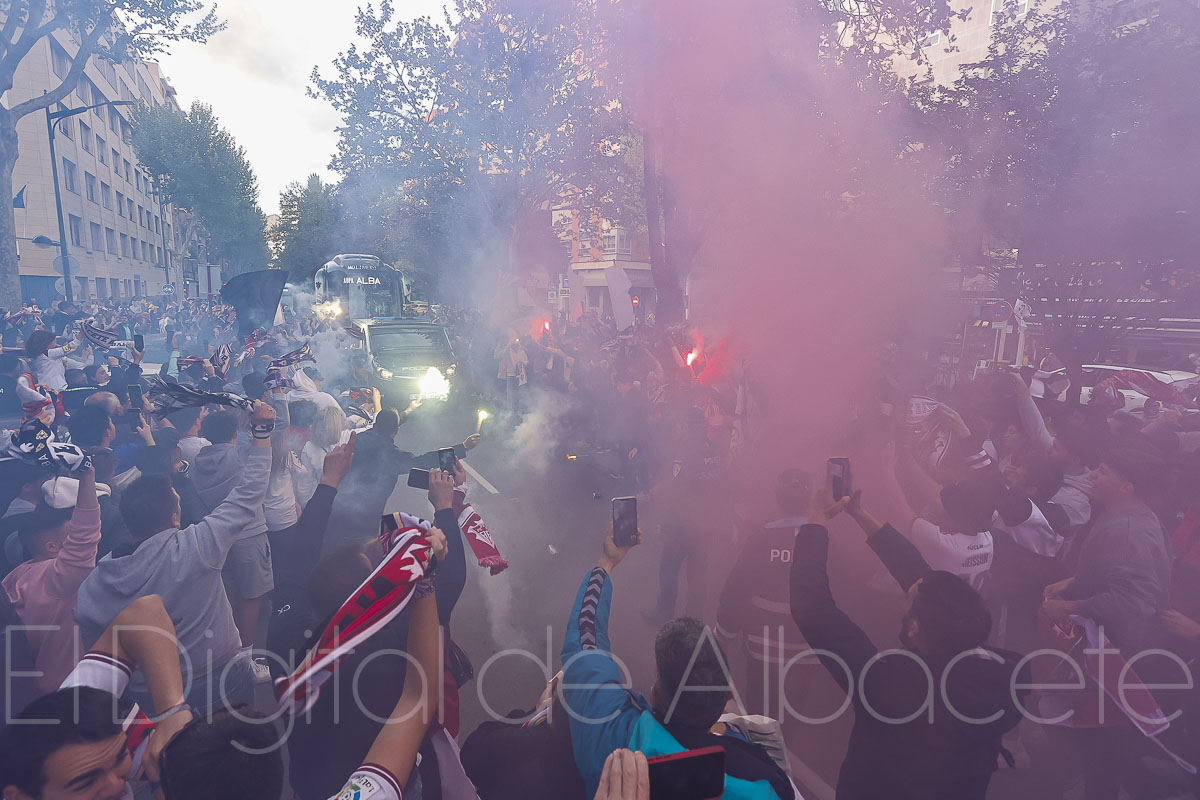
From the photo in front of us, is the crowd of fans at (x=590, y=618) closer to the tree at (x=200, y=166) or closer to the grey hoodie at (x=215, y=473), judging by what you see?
the grey hoodie at (x=215, y=473)

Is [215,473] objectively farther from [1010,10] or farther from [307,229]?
[307,229]

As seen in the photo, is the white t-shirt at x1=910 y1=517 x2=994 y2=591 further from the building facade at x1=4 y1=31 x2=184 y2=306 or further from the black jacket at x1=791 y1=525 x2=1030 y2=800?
the building facade at x1=4 y1=31 x2=184 y2=306

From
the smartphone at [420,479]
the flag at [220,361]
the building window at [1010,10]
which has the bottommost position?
the smartphone at [420,479]

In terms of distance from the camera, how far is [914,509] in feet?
11.6

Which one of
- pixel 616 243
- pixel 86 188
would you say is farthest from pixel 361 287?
pixel 86 188

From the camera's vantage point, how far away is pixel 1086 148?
637 centimetres

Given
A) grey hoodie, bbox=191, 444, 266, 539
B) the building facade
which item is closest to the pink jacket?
grey hoodie, bbox=191, 444, 266, 539

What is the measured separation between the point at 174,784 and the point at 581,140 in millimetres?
12991

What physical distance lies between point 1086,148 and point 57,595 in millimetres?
8801

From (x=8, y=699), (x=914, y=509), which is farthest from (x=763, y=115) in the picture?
(x=8, y=699)

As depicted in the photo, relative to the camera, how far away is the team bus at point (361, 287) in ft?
66.9

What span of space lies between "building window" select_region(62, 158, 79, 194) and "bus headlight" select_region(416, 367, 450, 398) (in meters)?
24.3

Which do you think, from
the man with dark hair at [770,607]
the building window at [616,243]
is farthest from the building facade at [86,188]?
the man with dark hair at [770,607]

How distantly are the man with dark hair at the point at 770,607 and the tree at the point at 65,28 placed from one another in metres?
13.8
